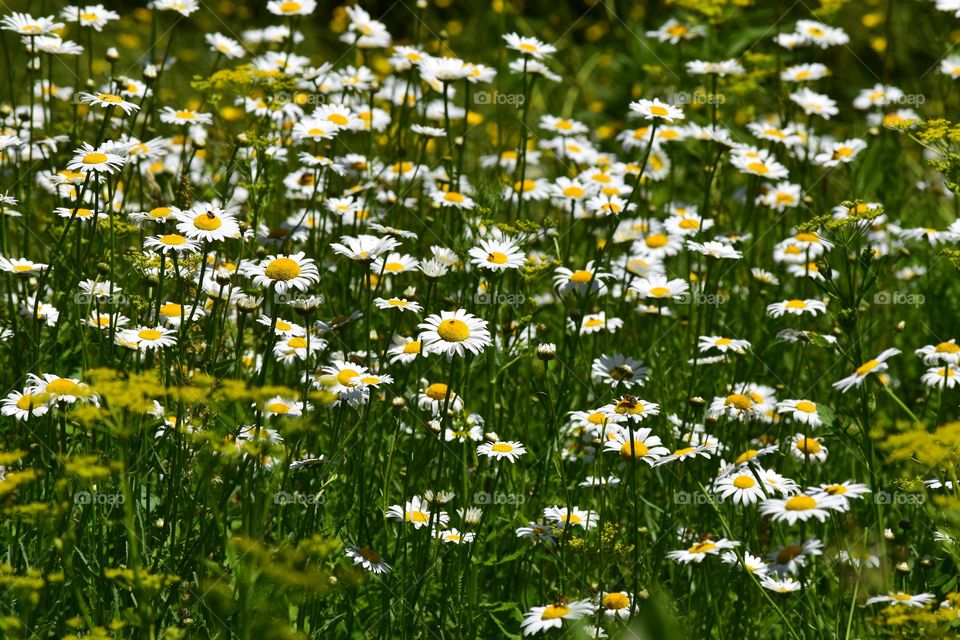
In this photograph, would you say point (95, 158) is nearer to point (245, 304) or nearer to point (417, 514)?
point (245, 304)

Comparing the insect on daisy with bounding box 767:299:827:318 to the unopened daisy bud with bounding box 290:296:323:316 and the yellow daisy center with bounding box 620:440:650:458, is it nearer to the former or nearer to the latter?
the yellow daisy center with bounding box 620:440:650:458

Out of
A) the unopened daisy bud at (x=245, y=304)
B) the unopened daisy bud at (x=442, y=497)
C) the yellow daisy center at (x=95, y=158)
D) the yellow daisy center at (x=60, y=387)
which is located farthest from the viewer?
the yellow daisy center at (x=95, y=158)

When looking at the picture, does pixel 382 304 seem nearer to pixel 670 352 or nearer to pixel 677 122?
pixel 670 352

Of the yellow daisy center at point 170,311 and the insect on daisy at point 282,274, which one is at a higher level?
the insect on daisy at point 282,274

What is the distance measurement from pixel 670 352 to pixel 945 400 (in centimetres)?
107

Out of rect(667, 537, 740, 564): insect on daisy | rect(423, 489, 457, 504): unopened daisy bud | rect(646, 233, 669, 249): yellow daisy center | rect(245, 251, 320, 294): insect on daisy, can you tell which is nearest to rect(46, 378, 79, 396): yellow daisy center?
rect(245, 251, 320, 294): insect on daisy

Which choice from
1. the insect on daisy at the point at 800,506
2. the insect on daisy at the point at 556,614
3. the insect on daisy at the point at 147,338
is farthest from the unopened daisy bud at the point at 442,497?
the insect on daisy at the point at 800,506

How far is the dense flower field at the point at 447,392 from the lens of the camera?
2846 mm

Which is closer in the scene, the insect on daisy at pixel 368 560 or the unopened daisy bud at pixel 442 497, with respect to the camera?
the insect on daisy at pixel 368 560

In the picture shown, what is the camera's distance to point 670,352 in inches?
174

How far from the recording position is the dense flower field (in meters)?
2.85

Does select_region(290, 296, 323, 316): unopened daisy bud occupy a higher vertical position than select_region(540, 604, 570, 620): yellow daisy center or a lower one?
higher

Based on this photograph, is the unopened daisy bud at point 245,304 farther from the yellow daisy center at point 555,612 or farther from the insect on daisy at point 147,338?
the yellow daisy center at point 555,612

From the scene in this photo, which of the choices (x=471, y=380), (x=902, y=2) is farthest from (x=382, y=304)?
(x=902, y=2)
